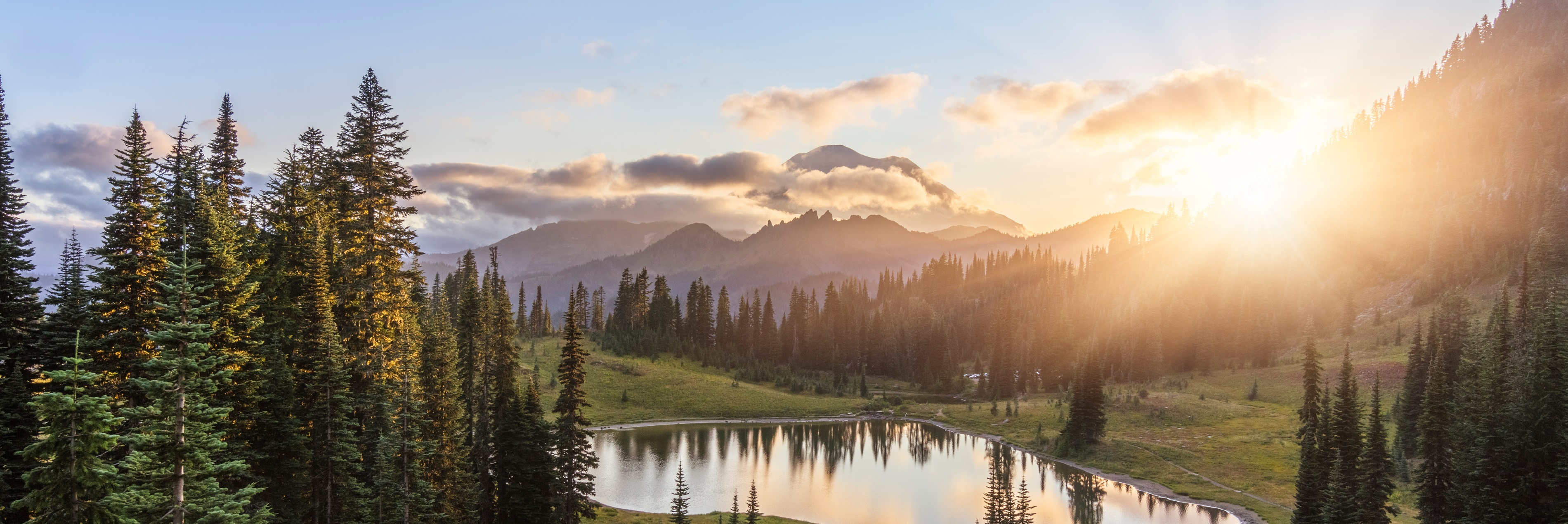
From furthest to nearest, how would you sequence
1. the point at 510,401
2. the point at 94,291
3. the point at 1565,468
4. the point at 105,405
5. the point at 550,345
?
1. the point at 550,345
2. the point at 510,401
3. the point at 1565,468
4. the point at 94,291
5. the point at 105,405

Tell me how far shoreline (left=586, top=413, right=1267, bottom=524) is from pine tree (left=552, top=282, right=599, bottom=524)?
57078 mm

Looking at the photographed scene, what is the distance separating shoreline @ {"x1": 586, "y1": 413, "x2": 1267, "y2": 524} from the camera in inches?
2657

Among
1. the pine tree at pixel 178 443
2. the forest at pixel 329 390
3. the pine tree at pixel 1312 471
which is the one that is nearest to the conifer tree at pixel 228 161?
the forest at pixel 329 390

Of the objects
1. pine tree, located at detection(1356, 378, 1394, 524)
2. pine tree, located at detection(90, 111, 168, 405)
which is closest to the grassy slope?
pine tree, located at detection(1356, 378, 1394, 524)

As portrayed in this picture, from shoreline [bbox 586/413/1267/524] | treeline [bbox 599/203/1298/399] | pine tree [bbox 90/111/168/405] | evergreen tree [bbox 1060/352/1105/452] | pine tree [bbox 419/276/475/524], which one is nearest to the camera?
pine tree [bbox 90/111/168/405]

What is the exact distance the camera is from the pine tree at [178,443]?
2106cm

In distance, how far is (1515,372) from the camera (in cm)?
4875

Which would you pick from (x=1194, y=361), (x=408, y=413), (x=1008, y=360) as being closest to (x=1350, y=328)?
(x=1194, y=361)

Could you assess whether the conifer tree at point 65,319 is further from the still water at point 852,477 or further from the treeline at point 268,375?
the still water at point 852,477

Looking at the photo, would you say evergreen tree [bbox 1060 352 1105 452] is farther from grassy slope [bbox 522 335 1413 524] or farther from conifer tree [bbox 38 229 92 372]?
conifer tree [bbox 38 229 92 372]

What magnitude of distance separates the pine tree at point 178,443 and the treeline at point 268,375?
0.08m

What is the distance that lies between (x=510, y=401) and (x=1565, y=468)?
203 feet

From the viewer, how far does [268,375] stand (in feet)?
111

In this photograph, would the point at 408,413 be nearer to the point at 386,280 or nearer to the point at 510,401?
the point at 386,280
